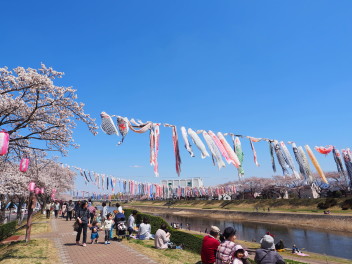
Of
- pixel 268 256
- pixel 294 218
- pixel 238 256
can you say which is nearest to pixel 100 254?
pixel 238 256

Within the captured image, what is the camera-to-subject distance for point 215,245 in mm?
5051

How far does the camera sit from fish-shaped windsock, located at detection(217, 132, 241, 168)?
1388 centimetres

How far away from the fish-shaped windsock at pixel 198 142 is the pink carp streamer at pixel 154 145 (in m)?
1.94

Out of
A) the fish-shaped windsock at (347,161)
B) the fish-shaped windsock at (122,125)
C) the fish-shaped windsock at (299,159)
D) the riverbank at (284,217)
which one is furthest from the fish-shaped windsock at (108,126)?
the riverbank at (284,217)

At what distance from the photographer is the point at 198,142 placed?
528 inches

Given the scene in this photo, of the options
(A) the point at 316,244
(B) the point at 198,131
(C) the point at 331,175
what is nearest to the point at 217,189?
(C) the point at 331,175

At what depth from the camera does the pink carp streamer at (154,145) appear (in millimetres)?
12384

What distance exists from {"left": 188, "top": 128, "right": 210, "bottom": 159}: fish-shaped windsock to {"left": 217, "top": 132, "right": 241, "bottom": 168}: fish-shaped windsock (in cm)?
151

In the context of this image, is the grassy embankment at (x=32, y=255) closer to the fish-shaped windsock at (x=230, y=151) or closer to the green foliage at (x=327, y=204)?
the fish-shaped windsock at (x=230, y=151)

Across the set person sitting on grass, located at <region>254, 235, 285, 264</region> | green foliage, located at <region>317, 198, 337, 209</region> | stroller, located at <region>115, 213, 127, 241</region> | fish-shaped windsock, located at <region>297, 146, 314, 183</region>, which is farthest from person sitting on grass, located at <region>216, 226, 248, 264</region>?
green foliage, located at <region>317, 198, 337, 209</region>

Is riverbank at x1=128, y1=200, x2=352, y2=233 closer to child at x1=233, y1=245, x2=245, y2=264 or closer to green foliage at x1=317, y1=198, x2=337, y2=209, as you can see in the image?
green foliage at x1=317, y1=198, x2=337, y2=209

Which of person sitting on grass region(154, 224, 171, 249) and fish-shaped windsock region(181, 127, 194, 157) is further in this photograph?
fish-shaped windsock region(181, 127, 194, 157)

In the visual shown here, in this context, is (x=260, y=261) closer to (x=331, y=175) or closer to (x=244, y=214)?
(x=244, y=214)

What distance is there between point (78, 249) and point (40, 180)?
18.5m
